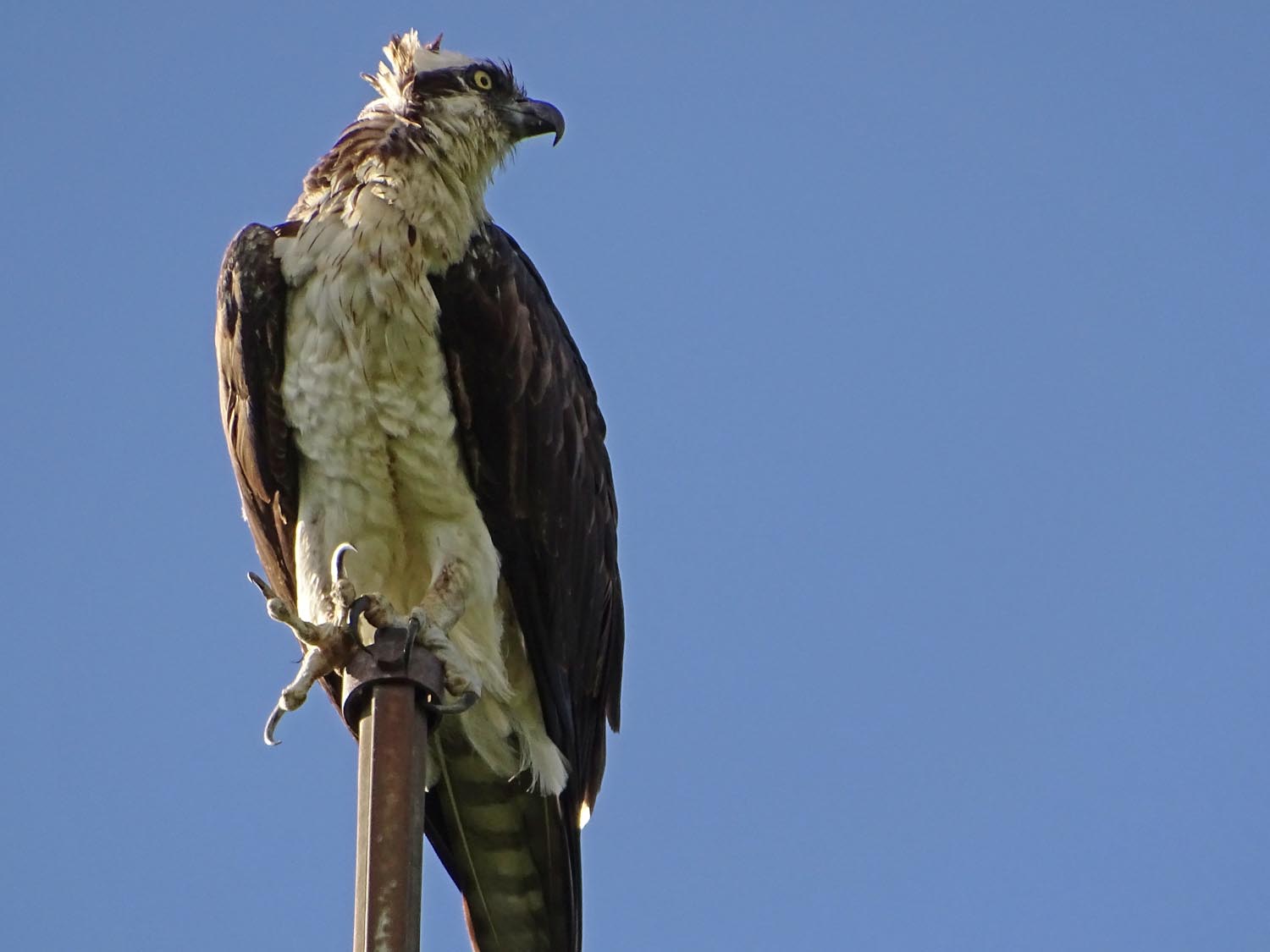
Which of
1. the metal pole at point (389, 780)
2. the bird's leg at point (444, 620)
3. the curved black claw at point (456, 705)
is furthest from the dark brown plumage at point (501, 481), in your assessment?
the metal pole at point (389, 780)

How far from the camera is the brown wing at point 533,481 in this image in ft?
22.8

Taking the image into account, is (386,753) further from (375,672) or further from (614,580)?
(614,580)

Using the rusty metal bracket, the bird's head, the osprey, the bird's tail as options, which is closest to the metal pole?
the rusty metal bracket

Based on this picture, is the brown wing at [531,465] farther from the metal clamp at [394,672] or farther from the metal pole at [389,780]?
the metal clamp at [394,672]

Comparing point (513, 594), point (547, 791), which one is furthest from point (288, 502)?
point (547, 791)

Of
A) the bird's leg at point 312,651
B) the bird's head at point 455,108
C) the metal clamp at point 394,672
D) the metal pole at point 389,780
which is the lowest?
the metal pole at point 389,780

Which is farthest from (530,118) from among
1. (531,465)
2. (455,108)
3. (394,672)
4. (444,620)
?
(394,672)

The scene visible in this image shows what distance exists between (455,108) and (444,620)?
2154 mm

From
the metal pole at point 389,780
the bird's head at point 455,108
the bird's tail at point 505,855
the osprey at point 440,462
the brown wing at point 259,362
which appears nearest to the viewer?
the metal pole at point 389,780

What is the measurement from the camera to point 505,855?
6.80 m

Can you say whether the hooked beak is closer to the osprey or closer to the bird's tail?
the osprey

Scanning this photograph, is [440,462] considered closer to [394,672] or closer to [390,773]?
[394,672]

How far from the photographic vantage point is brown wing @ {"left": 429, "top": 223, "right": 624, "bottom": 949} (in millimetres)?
6957

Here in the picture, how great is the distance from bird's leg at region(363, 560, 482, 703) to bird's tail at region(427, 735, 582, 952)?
23.0 inches
